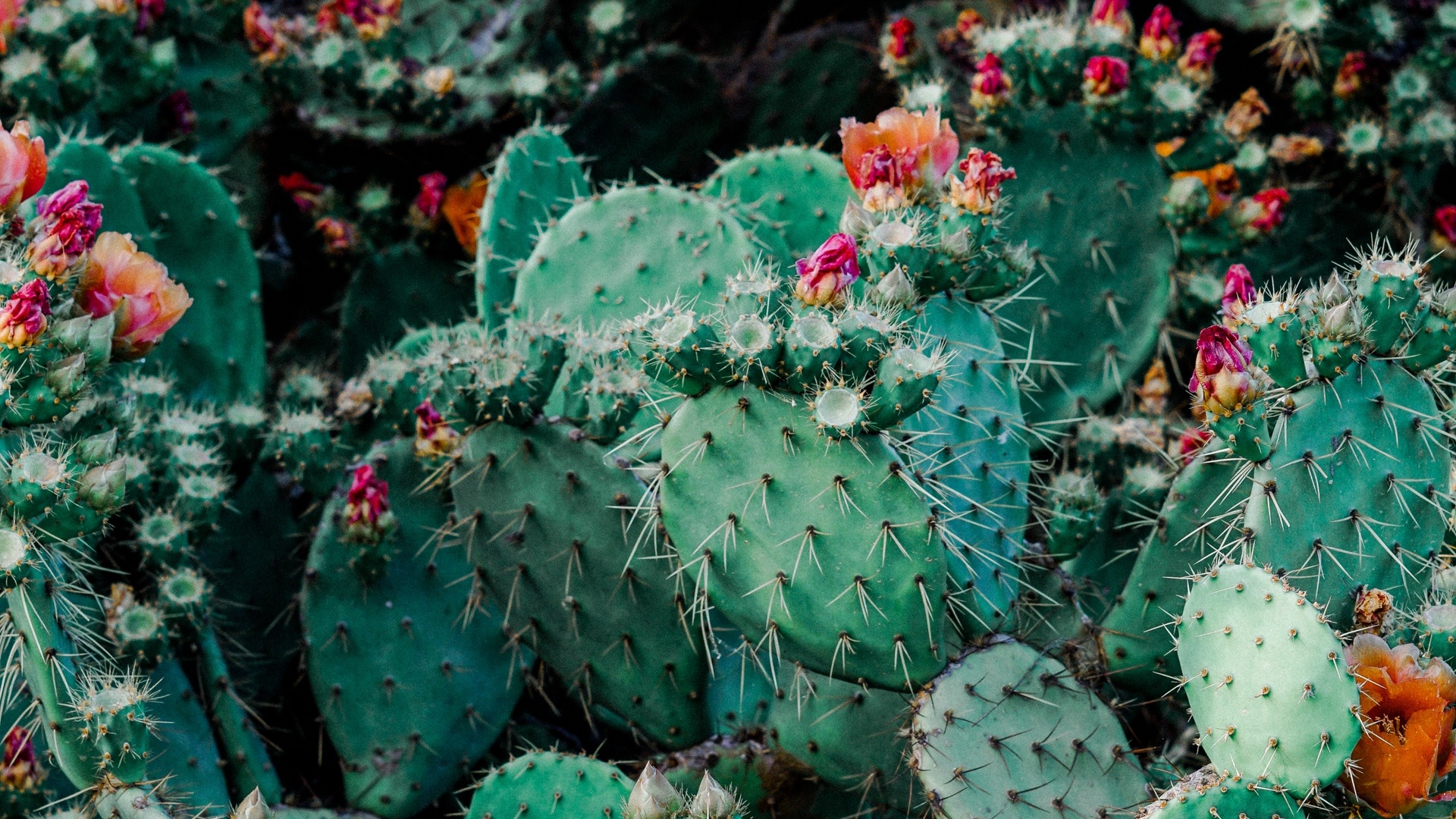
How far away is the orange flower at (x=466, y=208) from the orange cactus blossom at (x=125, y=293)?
120 centimetres

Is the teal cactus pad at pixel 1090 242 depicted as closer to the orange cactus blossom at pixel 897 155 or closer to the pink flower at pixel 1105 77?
the pink flower at pixel 1105 77

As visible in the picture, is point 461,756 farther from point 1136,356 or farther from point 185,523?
point 1136,356

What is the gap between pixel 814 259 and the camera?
1661 mm

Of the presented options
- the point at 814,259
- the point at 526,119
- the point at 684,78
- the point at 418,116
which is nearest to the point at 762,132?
the point at 684,78

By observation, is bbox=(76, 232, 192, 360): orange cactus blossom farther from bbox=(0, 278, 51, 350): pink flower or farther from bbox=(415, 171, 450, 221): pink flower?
bbox=(415, 171, 450, 221): pink flower

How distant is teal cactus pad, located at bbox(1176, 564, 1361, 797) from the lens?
1.45m

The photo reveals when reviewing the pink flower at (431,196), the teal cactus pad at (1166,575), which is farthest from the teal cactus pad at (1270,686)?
Answer: the pink flower at (431,196)

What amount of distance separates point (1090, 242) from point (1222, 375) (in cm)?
98

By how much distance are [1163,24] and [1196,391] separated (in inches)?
45.4

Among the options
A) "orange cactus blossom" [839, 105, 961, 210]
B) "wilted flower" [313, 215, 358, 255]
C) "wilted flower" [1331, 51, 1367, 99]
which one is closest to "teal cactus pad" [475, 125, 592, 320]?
"wilted flower" [313, 215, 358, 255]

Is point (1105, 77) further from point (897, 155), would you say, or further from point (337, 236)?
point (337, 236)

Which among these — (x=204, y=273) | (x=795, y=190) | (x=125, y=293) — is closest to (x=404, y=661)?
(x=125, y=293)

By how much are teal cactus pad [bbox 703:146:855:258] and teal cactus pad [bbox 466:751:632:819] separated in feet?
3.48

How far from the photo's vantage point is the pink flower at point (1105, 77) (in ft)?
8.07
